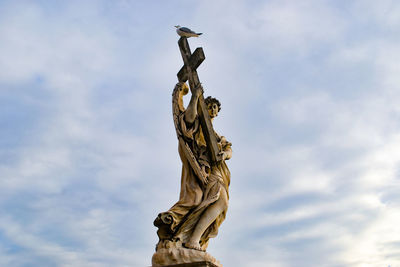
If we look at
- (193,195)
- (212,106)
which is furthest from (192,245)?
(212,106)

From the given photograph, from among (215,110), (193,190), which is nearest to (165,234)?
(193,190)

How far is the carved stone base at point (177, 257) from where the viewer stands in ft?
21.1

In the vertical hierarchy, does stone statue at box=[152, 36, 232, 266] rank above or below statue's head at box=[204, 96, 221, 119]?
below

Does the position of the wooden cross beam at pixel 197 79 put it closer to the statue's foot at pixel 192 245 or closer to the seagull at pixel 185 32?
the seagull at pixel 185 32

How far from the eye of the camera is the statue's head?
8.29 m

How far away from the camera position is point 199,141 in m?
7.88

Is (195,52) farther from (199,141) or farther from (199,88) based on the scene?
(199,141)

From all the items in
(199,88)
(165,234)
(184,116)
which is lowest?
(165,234)

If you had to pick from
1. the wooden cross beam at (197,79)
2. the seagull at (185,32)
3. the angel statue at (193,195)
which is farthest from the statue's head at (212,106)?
the seagull at (185,32)

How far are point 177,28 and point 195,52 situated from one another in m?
0.78

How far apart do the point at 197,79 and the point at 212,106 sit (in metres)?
0.57

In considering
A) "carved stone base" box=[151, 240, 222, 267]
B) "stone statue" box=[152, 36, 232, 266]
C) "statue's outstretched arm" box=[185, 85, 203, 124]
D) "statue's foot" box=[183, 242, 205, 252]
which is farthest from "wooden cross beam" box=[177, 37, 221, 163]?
"carved stone base" box=[151, 240, 222, 267]

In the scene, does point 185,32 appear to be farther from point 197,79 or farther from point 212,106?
point 212,106

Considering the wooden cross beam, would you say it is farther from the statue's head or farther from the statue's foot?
the statue's foot
